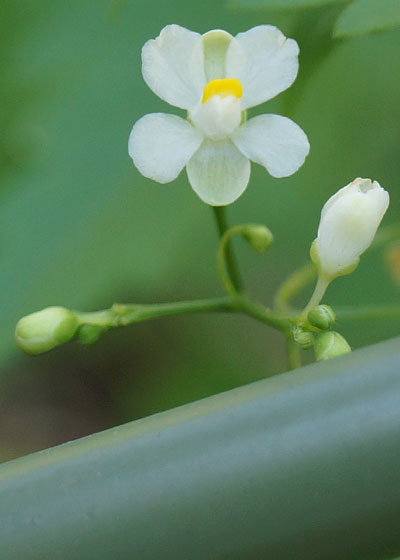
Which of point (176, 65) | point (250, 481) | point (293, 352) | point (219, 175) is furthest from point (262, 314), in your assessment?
point (250, 481)

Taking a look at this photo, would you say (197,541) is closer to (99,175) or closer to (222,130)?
(222,130)

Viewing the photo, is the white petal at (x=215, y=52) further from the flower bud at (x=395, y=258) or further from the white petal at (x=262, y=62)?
the flower bud at (x=395, y=258)

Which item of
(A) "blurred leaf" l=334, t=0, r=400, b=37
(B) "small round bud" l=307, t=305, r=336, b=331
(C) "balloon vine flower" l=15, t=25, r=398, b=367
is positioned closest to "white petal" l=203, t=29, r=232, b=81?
(C) "balloon vine flower" l=15, t=25, r=398, b=367

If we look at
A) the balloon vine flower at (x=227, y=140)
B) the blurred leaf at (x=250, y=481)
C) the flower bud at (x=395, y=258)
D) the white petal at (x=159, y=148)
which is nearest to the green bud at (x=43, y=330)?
the balloon vine flower at (x=227, y=140)

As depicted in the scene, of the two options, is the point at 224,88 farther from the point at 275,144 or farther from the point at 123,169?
the point at 123,169

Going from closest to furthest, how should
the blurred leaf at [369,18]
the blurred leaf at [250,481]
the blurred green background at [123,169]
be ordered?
the blurred leaf at [250,481], the blurred leaf at [369,18], the blurred green background at [123,169]

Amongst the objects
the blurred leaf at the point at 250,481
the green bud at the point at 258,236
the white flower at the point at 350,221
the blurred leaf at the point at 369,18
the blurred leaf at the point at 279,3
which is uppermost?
the blurred leaf at the point at 279,3
